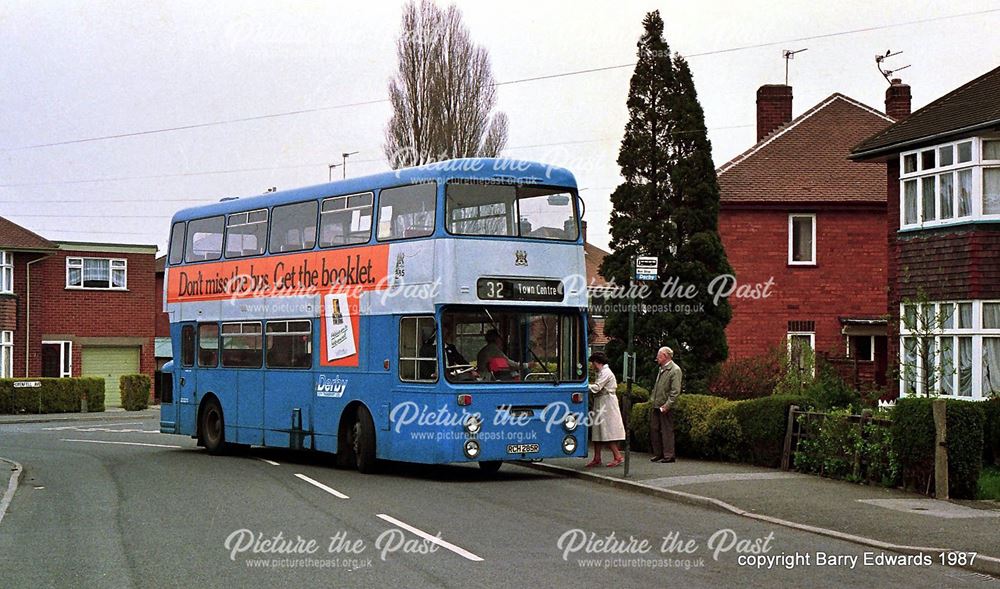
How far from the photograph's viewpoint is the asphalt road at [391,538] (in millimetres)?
10273

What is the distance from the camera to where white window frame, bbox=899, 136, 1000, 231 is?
23.5m

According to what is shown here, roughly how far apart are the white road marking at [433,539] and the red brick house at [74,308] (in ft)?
128

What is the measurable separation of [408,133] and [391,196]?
2621cm

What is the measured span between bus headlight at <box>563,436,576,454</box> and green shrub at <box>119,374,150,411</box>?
3279cm

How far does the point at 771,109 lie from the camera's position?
43.1 m

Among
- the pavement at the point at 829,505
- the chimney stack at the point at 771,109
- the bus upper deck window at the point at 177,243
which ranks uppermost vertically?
the chimney stack at the point at 771,109

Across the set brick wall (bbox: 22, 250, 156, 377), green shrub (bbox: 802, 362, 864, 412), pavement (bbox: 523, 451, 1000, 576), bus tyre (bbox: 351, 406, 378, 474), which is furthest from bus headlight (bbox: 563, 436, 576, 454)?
brick wall (bbox: 22, 250, 156, 377)

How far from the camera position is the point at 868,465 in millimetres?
16703

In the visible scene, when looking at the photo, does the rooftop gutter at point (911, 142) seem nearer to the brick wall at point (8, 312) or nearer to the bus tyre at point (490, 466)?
the bus tyre at point (490, 466)

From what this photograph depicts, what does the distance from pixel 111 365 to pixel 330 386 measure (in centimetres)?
3645

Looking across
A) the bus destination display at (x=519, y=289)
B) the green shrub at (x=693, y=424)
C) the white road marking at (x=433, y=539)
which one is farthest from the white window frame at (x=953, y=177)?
the white road marking at (x=433, y=539)

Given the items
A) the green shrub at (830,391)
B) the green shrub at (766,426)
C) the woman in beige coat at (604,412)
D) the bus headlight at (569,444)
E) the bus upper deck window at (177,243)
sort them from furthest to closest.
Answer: the green shrub at (830,391) → the bus upper deck window at (177,243) → the woman in beige coat at (604,412) → the green shrub at (766,426) → the bus headlight at (569,444)

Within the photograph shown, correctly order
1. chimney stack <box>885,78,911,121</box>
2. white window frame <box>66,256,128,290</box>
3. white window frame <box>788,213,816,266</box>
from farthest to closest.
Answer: white window frame <box>66,256,128,290</box>, chimney stack <box>885,78,911,121</box>, white window frame <box>788,213,816,266</box>

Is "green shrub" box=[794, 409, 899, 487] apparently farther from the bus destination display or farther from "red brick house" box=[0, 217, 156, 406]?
"red brick house" box=[0, 217, 156, 406]
